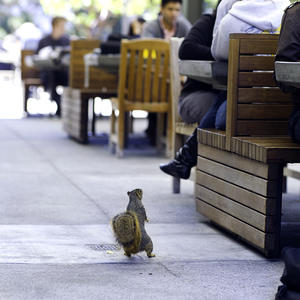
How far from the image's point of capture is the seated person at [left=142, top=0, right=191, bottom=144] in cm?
1035

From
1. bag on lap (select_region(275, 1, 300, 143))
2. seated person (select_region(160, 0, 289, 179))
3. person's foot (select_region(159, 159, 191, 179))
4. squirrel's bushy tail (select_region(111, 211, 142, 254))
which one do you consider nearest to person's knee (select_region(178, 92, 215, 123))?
person's foot (select_region(159, 159, 191, 179))

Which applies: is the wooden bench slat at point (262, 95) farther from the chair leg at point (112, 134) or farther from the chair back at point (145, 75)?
the chair leg at point (112, 134)

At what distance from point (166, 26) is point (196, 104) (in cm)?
472

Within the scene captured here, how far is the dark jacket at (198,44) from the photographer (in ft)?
18.7

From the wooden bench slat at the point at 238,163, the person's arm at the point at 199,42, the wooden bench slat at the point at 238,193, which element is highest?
the person's arm at the point at 199,42

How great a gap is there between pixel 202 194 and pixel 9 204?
4.81 ft

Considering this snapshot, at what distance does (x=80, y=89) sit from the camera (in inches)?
422

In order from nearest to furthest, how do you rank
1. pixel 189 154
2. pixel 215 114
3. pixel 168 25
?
pixel 215 114 → pixel 189 154 → pixel 168 25

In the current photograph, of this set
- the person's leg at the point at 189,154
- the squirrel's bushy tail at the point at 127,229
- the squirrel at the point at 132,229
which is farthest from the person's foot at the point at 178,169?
the squirrel's bushy tail at the point at 127,229

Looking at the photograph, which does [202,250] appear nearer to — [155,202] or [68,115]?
[155,202]

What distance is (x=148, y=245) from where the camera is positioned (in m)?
4.25

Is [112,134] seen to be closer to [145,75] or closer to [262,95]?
[145,75]

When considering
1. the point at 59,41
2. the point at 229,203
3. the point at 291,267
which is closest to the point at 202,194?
the point at 229,203

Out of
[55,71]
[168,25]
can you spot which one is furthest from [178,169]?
[55,71]
